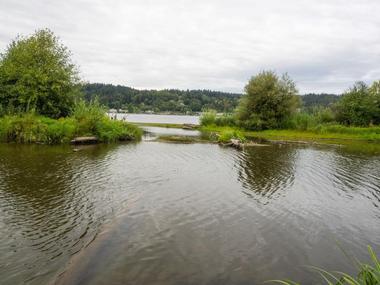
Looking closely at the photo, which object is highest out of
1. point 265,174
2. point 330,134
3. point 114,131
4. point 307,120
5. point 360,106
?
point 360,106

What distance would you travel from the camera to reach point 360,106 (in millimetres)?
57062

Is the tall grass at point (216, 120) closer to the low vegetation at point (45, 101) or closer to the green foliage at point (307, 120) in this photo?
the green foliage at point (307, 120)

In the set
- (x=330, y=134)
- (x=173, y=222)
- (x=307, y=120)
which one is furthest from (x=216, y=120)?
(x=173, y=222)

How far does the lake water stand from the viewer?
25.4 ft

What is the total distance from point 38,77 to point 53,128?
8.73 m

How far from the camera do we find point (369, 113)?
2274 inches

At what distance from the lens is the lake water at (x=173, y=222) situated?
25.4 ft

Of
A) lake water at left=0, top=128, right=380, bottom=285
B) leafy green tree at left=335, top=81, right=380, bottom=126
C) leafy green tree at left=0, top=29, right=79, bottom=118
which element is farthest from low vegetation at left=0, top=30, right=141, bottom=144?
leafy green tree at left=335, top=81, right=380, bottom=126

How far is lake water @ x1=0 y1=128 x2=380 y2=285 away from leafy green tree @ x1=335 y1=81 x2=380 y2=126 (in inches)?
1645

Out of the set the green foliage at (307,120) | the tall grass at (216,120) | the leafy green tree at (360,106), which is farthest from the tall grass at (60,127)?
the leafy green tree at (360,106)

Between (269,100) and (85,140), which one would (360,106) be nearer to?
(269,100)

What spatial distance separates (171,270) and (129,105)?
17608cm

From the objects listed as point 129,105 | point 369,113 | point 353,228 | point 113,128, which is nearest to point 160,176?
point 353,228

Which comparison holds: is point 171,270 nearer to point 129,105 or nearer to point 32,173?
point 32,173
